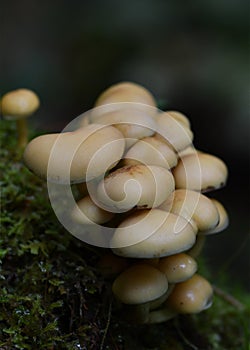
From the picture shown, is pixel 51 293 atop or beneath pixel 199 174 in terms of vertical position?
beneath

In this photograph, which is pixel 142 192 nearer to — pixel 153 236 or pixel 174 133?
pixel 153 236

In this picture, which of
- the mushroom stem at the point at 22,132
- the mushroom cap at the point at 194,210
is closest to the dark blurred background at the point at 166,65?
the mushroom stem at the point at 22,132

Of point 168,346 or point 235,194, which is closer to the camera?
point 168,346

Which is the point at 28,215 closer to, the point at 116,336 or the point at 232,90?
the point at 116,336

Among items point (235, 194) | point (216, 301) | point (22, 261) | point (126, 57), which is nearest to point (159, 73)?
point (126, 57)

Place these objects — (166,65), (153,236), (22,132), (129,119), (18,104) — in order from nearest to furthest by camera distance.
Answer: (153,236) → (129,119) → (18,104) → (22,132) → (166,65)

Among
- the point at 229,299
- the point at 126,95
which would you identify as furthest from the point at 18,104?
the point at 229,299

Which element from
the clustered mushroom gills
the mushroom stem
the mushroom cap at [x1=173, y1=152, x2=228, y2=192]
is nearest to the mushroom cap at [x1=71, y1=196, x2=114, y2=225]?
the clustered mushroom gills
